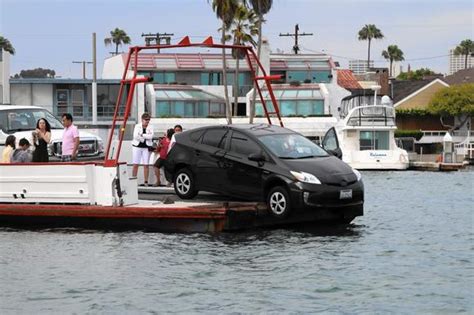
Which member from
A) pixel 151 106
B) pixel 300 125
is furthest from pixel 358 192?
pixel 151 106

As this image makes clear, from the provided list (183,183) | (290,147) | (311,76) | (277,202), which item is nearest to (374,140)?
(311,76)

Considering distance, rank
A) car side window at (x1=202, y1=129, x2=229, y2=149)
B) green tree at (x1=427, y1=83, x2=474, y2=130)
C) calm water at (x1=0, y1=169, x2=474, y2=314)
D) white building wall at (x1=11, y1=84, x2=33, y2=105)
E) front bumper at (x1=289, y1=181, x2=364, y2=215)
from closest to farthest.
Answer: calm water at (x1=0, y1=169, x2=474, y2=314) < front bumper at (x1=289, y1=181, x2=364, y2=215) < car side window at (x1=202, y1=129, x2=229, y2=149) < white building wall at (x1=11, y1=84, x2=33, y2=105) < green tree at (x1=427, y1=83, x2=474, y2=130)

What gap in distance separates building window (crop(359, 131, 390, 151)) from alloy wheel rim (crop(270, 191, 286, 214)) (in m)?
39.5

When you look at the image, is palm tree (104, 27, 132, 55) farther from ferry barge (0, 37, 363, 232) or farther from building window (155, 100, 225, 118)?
ferry barge (0, 37, 363, 232)

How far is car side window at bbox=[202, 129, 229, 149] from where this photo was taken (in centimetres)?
1914

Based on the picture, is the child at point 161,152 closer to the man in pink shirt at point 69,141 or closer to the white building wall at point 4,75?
the man in pink shirt at point 69,141

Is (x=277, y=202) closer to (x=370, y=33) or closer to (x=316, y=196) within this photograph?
(x=316, y=196)

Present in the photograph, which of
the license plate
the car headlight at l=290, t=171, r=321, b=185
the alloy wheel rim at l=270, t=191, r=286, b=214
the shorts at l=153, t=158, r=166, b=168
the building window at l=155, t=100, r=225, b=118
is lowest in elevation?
the alloy wheel rim at l=270, t=191, r=286, b=214

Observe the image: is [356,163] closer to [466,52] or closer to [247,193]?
[247,193]

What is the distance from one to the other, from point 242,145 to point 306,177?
67.5 inches

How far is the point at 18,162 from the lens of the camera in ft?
66.3

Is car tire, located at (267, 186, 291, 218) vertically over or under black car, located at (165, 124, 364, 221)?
under

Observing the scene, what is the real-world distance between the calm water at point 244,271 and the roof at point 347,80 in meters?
74.2

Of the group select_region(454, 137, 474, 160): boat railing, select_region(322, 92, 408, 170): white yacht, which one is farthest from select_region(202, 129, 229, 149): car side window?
select_region(454, 137, 474, 160): boat railing
